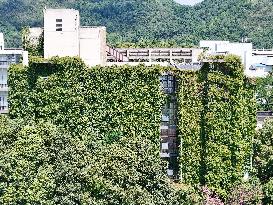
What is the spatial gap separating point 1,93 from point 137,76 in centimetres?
2130

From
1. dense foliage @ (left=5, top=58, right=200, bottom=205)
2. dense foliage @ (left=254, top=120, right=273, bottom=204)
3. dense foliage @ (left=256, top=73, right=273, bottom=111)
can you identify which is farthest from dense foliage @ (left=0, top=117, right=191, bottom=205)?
dense foliage @ (left=256, top=73, right=273, bottom=111)

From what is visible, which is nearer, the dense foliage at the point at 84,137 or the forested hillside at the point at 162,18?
the dense foliage at the point at 84,137

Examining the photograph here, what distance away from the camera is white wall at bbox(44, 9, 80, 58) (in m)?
29.2

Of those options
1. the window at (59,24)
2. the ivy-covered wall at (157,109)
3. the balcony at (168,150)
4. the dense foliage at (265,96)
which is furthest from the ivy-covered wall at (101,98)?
the dense foliage at (265,96)

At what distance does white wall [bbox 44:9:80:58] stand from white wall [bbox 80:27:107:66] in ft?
1.33

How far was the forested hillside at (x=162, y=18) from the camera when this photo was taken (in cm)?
10288

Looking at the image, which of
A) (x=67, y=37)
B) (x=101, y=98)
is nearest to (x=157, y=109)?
Answer: (x=101, y=98)

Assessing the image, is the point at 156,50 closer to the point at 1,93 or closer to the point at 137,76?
the point at 137,76

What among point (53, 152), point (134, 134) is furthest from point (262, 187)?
point (53, 152)

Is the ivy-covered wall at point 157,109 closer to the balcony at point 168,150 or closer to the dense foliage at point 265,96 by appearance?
the balcony at point 168,150

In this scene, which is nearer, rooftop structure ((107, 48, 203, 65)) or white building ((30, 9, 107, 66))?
white building ((30, 9, 107, 66))

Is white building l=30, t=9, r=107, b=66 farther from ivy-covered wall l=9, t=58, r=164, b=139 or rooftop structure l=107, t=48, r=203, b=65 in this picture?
rooftop structure l=107, t=48, r=203, b=65

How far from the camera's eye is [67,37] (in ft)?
95.9

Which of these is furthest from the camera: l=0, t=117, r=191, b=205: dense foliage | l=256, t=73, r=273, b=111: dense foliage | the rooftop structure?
l=256, t=73, r=273, b=111: dense foliage
